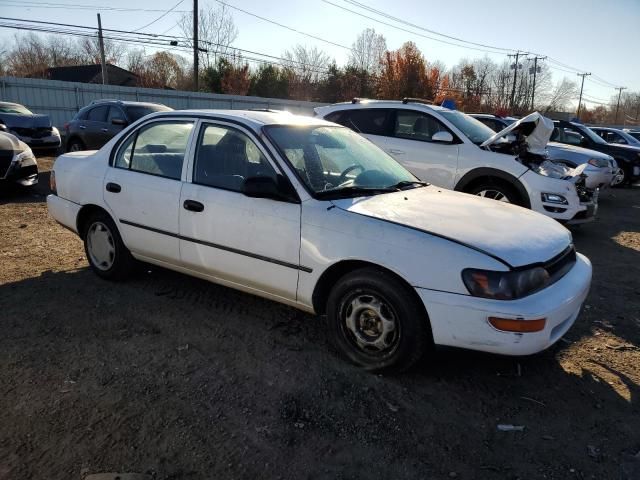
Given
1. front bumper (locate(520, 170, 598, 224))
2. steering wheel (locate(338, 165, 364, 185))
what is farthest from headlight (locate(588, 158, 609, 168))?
steering wheel (locate(338, 165, 364, 185))

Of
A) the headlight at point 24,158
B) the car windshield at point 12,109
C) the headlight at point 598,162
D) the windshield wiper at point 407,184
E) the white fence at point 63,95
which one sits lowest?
the headlight at point 24,158

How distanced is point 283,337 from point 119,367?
116 centimetres

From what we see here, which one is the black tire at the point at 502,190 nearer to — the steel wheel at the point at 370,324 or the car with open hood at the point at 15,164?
the steel wheel at the point at 370,324

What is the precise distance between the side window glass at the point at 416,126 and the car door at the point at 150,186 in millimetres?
4191

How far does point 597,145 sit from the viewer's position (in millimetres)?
13594

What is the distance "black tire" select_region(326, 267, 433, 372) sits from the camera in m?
2.95

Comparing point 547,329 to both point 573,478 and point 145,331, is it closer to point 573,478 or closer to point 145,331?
point 573,478

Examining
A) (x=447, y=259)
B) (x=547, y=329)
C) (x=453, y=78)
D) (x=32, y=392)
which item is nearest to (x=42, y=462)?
(x=32, y=392)

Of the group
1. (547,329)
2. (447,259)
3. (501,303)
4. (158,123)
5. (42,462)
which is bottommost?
(42,462)

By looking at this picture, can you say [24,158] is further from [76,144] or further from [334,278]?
[334,278]

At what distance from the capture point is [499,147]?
22.9ft

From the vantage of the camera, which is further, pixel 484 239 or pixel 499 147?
pixel 499 147

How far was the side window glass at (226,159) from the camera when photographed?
3.68m

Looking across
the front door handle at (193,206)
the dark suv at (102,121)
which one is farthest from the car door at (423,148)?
the dark suv at (102,121)
